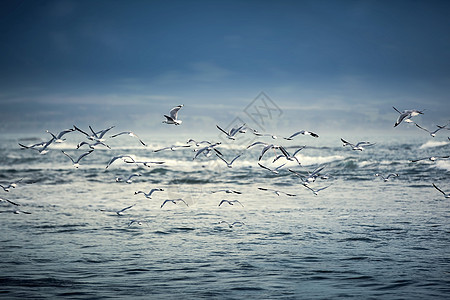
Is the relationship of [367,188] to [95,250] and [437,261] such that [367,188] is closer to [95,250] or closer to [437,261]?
[437,261]

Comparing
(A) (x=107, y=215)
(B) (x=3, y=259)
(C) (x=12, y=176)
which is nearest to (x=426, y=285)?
(B) (x=3, y=259)

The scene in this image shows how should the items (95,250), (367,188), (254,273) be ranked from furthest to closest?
1. (367,188)
2. (95,250)
3. (254,273)

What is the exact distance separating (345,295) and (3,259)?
8.66 metres

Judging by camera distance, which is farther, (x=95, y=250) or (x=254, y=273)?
(x=95, y=250)

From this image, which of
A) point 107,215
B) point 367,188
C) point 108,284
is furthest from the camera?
point 367,188

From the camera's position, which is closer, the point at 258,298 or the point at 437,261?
the point at 258,298

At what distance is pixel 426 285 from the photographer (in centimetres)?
976

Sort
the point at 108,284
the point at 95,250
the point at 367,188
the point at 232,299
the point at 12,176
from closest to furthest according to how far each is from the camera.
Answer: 1. the point at 232,299
2. the point at 108,284
3. the point at 95,250
4. the point at 367,188
5. the point at 12,176

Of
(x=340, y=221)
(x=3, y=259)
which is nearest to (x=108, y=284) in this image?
(x=3, y=259)

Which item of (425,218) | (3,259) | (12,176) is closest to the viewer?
(3,259)

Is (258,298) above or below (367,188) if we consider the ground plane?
below

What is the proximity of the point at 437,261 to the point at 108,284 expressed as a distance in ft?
26.0

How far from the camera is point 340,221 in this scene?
16.3m

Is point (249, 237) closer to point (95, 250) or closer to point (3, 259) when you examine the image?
point (95, 250)
